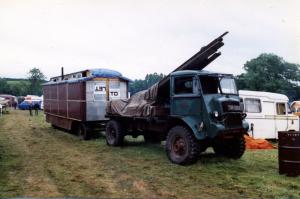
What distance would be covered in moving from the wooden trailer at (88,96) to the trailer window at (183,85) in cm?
662

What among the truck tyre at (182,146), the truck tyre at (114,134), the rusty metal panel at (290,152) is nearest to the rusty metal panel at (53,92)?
the truck tyre at (114,134)

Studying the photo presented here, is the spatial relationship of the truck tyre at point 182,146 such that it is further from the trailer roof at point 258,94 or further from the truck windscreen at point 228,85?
the trailer roof at point 258,94

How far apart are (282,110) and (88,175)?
467 inches

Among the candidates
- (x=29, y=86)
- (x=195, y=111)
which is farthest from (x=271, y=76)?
(x=29, y=86)

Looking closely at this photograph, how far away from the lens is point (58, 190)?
7.25 meters

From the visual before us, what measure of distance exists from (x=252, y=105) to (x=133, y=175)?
9.16 meters

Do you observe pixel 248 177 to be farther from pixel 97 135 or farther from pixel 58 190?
pixel 97 135

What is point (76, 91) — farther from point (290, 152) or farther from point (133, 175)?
point (290, 152)

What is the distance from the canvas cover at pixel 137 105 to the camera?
11.7m

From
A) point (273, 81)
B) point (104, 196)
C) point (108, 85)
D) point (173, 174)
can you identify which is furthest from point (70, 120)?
point (273, 81)

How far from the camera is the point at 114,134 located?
45.8ft

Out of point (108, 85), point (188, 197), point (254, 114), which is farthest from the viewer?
point (108, 85)

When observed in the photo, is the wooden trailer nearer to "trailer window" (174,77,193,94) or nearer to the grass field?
the grass field

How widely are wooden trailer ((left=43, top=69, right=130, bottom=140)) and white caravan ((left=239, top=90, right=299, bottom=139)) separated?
6.18 metres
